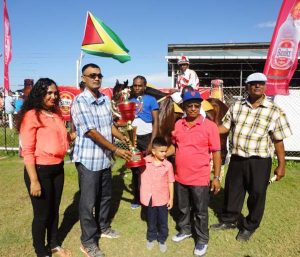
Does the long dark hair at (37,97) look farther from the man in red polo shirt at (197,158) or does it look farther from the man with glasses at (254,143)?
the man with glasses at (254,143)

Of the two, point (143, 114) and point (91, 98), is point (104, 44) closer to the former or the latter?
point (143, 114)

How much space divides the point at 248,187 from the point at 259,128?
82cm

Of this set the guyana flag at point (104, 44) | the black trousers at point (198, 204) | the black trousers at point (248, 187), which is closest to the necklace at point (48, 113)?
the black trousers at point (198, 204)

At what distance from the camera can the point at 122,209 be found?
5188mm

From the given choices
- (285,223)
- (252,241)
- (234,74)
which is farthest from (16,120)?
(234,74)

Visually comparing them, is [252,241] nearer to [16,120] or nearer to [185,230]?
[185,230]

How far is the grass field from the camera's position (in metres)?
3.87

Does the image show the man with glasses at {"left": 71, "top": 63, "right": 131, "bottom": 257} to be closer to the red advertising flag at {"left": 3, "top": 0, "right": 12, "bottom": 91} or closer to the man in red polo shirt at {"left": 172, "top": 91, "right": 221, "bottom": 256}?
the man in red polo shirt at {"left": 172, "top": 91, "right": 221, "bottom": 256}

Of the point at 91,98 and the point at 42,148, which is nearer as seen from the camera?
the point at 42,148

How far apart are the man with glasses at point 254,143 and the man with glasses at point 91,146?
147 cm

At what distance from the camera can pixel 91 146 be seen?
3.48 m

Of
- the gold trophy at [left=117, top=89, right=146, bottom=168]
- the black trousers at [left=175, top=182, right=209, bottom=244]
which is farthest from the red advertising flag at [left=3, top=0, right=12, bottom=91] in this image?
the black trousers at [left=175, top=182, right=209, bottom=244]

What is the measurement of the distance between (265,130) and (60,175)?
8.05 feet

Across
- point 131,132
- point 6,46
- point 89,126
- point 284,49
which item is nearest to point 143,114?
point 131,132
